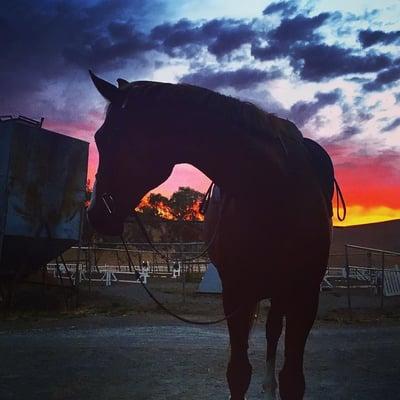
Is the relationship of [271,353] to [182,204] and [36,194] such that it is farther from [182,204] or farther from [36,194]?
[182,204]

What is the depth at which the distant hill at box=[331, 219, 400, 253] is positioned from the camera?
40000 millimetres

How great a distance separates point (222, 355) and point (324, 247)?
→ 3.62 meters

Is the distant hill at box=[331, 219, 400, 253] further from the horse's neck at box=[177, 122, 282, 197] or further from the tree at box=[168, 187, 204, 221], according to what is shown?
the horse's neck at box=[177, 122, 282, 197]

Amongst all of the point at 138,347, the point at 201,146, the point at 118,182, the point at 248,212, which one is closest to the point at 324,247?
the point at 248,212

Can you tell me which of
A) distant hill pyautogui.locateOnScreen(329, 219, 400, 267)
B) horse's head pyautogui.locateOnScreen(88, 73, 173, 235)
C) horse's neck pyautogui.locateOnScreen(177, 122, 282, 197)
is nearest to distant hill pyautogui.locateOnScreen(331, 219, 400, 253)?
distant hill pyautogui.locateOnScreen(329, 219, 400, 267)

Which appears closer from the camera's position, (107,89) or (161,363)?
(107,89)

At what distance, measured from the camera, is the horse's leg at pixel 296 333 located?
10.0 feet

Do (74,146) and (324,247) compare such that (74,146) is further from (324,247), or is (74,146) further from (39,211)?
(324,247)

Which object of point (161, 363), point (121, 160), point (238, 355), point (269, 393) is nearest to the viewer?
point (121, 160)

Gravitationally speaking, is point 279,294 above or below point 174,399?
above

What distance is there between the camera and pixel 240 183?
2877 millimetres

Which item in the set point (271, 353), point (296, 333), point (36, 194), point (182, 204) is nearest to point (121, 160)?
point (296, 333)

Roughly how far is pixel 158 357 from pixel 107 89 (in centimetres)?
440

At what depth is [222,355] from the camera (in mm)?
6320
